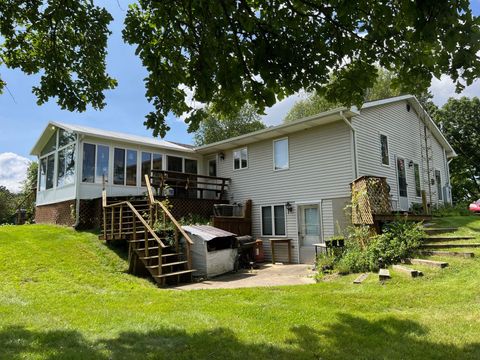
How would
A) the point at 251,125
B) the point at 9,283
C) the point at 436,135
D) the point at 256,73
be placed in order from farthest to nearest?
the point at 251,125 → the point at 436,135 → the point at 9,283 → the point at 256,73

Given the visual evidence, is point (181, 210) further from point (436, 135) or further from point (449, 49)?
point (436, 135)

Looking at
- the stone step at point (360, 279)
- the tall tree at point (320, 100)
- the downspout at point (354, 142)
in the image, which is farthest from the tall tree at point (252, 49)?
the tall tree at point (320, 100)

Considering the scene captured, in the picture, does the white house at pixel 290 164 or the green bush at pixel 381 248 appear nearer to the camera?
the green bush at pixel 381 248

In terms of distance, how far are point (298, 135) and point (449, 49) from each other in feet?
35.6

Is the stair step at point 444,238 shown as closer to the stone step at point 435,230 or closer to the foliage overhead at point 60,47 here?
the stone step at point 435,230

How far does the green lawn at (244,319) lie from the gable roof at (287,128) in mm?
5733

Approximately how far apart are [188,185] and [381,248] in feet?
27.7

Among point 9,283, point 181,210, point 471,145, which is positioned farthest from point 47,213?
point 471,145

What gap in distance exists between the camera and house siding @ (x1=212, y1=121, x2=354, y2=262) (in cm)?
1266

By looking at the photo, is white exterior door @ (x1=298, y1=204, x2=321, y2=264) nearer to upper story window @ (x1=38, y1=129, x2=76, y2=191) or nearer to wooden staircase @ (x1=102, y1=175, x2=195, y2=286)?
wooden staircase @ (x1=102, y1=175, x2=195, y2=286)

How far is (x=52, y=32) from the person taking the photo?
223 inches

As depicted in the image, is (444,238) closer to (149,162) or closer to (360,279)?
(360,279)

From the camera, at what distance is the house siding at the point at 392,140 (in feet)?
42.3

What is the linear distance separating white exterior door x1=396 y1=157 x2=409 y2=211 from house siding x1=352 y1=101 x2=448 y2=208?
0.26 m
